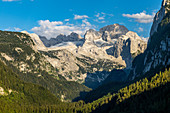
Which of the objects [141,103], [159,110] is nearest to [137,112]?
[141,103]

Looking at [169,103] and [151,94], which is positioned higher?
[151,94]

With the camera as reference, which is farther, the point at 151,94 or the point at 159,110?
the point at 151,94

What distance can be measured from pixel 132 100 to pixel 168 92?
3625 centimetres

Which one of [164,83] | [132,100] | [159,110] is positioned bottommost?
[159,110]

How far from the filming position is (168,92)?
561 feet

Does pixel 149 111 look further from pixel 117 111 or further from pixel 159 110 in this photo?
pixel 117 111

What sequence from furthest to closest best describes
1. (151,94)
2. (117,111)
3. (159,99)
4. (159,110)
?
1. (117,111)
2. (151,94)
3. (159,99)
4. (159,110)

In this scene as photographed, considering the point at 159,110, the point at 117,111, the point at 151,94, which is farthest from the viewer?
the point at 117,111

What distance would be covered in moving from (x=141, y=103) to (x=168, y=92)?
22101 mm

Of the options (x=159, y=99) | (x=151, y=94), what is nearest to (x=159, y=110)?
(x=159, y=99)

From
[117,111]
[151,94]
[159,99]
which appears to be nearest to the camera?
[159,99]

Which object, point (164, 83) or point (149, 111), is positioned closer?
point (149, 111)

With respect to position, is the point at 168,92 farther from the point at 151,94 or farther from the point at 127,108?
Result: the point at 127,108

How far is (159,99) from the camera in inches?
6649
